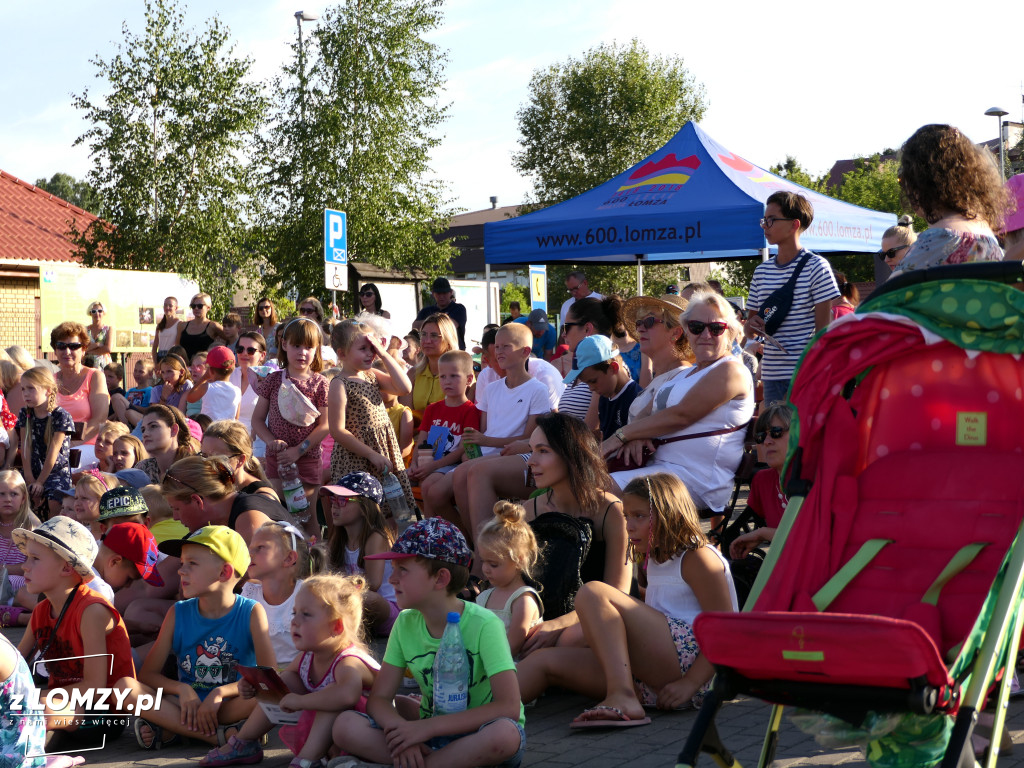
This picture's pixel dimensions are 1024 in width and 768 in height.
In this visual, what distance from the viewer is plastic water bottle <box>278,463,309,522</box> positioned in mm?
8273

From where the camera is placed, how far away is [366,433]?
778cm

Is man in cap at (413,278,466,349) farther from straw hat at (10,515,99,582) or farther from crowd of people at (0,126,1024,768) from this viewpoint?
straw hat at (10,515,99,582)

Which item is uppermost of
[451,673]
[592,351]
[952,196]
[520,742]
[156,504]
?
[952,196]

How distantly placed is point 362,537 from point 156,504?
1.49 m

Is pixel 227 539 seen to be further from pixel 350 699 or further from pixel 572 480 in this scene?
pixel 572 480

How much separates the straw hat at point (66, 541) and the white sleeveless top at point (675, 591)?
2.64 meters

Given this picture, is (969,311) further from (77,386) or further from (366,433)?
(77,386)

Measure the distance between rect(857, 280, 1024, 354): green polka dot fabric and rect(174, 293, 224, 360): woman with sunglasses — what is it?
10611 millimetres

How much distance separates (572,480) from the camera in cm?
564

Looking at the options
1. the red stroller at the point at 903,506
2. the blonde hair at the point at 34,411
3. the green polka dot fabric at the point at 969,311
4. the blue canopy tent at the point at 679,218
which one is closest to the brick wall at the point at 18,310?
the blue canopy tent at the point at 679,218

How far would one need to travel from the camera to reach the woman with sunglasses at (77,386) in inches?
411

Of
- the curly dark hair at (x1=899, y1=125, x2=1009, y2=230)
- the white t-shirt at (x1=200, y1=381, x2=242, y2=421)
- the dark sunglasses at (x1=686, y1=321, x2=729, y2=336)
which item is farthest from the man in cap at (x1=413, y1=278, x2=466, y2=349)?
the curly dark hair at (x1=899, y1=125, x2=1009, y2=230)

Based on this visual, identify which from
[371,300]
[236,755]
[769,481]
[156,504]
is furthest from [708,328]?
[371,300]

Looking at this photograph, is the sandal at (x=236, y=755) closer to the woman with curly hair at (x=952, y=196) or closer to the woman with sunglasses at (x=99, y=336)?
the woman with curly hair at (x=952, y=196)
